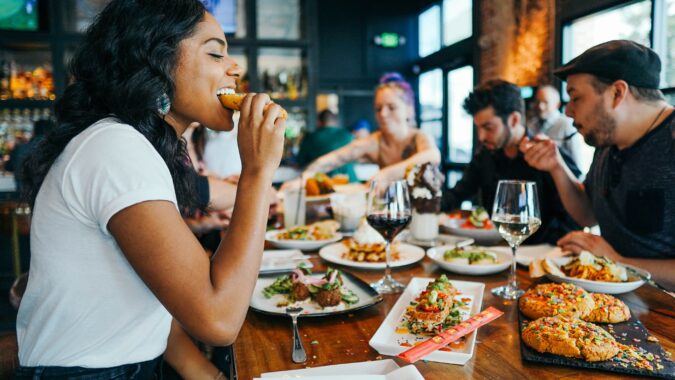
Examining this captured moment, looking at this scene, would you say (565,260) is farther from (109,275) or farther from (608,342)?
(109,275)

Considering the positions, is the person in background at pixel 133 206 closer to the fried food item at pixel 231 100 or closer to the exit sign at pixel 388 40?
the fried food item at pixel 231 100

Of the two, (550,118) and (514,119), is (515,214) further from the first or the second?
(550,118)

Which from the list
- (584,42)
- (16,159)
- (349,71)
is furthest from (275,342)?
(349,71)

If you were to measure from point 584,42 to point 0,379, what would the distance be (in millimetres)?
5721

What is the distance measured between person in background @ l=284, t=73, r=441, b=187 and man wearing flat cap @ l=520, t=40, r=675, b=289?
123cm

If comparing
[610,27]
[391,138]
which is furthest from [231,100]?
[610,27]

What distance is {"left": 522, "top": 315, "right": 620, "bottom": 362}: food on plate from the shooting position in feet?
2.70

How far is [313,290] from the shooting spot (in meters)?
1.18

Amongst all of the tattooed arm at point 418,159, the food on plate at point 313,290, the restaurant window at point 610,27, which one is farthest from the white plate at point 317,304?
the restaurant window at point 610,27

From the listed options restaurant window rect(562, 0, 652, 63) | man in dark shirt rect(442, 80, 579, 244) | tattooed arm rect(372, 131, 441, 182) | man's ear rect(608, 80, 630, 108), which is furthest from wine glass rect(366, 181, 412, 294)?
restaurant window rect(562, 0, 652, 63)

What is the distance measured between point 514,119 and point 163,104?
88.0 inches

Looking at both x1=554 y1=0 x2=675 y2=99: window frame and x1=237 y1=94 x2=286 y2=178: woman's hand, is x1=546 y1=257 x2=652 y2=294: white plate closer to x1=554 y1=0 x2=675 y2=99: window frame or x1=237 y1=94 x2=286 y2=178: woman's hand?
x1=237 y1=94 x2=286 y2=178: woman's hand

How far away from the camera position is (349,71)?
9.20 meters

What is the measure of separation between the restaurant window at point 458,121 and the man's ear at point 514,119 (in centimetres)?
484
